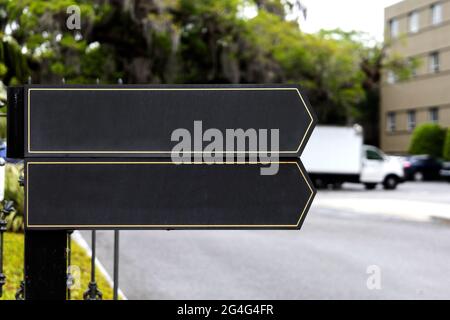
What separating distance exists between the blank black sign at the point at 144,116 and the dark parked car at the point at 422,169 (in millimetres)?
32770

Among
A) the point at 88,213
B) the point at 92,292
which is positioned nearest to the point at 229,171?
the point at 88,213

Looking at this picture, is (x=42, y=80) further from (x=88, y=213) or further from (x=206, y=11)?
(x=88, y=213)

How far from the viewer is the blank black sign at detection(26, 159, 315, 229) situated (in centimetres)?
307

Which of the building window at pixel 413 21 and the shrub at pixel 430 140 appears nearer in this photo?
the shrub at pixel 430 140

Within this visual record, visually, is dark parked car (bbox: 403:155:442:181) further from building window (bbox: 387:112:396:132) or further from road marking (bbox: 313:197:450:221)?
road marking (bbox: 313:197:450:221)

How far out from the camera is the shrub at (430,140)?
39.7m

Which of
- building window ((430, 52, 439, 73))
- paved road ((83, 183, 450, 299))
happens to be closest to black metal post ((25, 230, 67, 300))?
paved road ((83, 183, 450, 299))

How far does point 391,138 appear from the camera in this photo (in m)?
47.7

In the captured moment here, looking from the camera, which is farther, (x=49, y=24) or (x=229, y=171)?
(x=49, y=24)

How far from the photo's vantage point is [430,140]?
39.8 meters

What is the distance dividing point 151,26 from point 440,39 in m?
25.9

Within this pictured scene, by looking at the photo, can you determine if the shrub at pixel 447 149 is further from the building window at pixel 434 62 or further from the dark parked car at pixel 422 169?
the building window at pixel 434 62

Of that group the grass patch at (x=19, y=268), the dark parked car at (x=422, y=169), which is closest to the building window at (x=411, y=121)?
the dark parked car at (x=422, y=169)

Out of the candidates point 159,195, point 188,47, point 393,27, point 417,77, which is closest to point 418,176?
point 417,77
